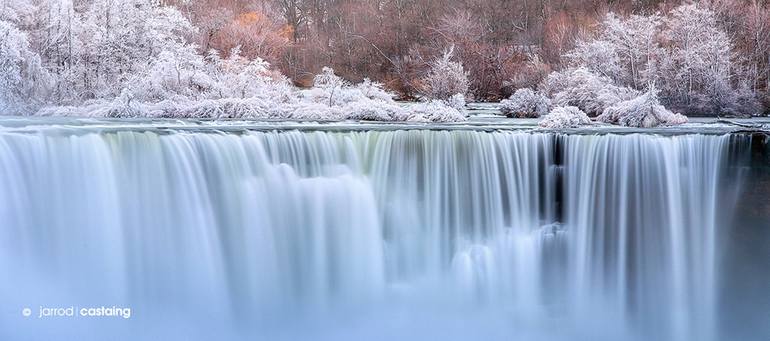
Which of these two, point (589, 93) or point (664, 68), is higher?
point (664, 68)

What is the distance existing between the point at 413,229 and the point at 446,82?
12.1m

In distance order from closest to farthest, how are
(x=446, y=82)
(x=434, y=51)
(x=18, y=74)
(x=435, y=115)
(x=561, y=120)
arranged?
1. (x=561, y=120)
2. (x=435, y=115)
3. (x=18, y=74)
4. (x=446, y=82)
5. (x=434, y=51)

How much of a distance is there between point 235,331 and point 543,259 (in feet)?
13.5

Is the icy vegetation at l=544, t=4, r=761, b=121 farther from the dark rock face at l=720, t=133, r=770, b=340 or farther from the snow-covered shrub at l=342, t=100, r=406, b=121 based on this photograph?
the dark rock face at l=720, t=133, r=770, b=340

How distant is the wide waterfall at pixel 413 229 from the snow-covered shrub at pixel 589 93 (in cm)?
613

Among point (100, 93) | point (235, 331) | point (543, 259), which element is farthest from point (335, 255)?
point (100, 93)

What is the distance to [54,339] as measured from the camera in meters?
7.46

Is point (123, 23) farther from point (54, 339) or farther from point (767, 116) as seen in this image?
point (767, 116)

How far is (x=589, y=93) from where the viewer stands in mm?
16438

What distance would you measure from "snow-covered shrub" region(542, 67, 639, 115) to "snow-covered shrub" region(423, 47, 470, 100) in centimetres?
320

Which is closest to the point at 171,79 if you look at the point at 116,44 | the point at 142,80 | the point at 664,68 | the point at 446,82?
the point at 142,80

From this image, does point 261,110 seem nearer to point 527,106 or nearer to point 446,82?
point 527,106

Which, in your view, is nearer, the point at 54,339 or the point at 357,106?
the point at 54,339

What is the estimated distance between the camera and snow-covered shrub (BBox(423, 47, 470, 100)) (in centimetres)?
2089
